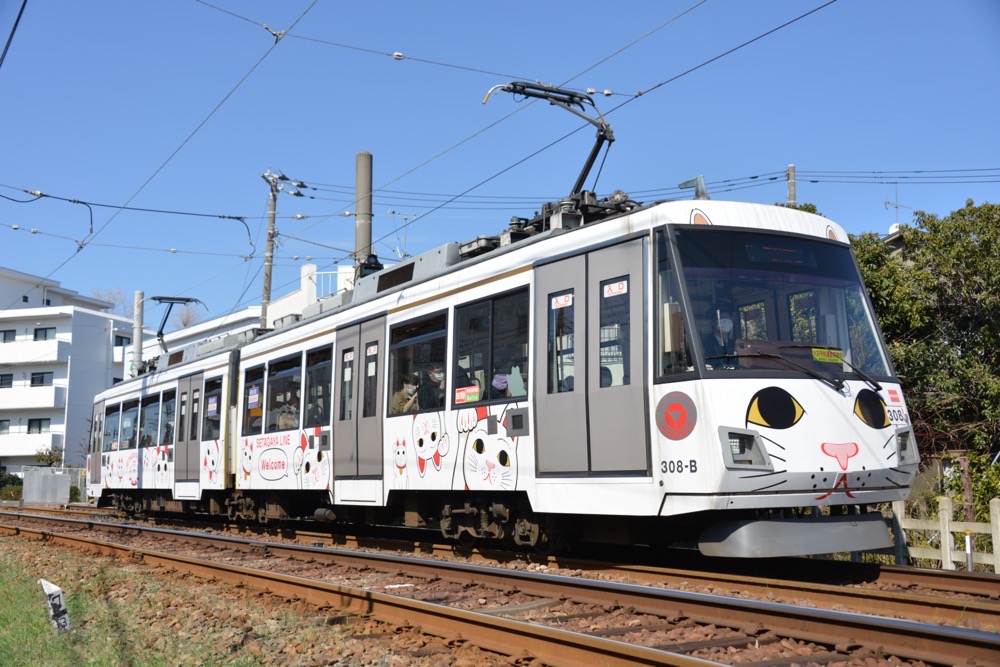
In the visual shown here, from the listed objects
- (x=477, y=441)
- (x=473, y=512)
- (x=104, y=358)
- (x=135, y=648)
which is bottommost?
(x=135, y=648)

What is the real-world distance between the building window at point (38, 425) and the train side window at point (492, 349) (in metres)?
54.3

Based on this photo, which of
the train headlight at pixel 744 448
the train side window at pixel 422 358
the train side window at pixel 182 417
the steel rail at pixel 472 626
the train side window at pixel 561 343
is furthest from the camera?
the train side window at pixel 182 417

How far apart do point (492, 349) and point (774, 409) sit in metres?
3.23

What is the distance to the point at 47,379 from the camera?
193 feet

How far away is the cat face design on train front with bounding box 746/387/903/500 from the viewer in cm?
776

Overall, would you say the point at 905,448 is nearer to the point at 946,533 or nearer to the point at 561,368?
the point at 946,533

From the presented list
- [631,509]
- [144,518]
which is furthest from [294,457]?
[144,518]

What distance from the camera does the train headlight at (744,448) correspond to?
25.1ft

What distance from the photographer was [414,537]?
45.9 feet

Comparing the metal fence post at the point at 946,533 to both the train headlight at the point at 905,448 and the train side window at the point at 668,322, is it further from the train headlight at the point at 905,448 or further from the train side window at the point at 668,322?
the train side window at the point at 668,322

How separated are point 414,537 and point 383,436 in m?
2.60

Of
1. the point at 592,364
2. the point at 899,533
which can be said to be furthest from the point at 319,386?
the point at 899,533

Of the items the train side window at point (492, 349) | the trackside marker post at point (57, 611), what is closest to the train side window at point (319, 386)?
the train side window at point (492, 349)

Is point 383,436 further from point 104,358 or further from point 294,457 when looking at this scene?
point 104,358
